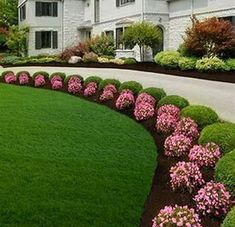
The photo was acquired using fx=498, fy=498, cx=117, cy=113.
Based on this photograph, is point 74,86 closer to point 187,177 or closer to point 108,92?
point 108,92

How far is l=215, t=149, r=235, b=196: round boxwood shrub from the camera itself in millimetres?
6520

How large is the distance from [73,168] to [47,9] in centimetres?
3753

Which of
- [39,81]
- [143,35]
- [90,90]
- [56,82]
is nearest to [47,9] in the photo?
[143,35]

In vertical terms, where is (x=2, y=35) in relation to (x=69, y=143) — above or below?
above

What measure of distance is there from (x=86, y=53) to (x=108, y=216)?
80.2ft

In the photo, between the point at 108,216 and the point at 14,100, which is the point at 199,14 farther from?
the point at 108,216

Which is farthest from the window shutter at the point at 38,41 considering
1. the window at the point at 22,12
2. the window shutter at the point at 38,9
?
the window at the point at 22,12

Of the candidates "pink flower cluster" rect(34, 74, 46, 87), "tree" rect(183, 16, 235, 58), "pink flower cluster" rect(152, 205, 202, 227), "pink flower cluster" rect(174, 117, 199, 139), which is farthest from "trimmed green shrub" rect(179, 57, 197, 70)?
"pink flower cluster" rect(152, 205, 202, 227)

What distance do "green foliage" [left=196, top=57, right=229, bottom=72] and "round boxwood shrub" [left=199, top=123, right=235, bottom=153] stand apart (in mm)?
12163

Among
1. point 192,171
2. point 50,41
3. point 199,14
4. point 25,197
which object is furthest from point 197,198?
point 50,41

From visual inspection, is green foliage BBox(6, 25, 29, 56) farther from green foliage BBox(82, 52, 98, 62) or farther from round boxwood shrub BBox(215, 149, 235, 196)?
round boxwood shrub BBox(215, 149, 235, 196)

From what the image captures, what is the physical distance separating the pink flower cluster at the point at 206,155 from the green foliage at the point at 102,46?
2506 cm

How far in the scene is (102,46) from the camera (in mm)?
32844

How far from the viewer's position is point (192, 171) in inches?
280
